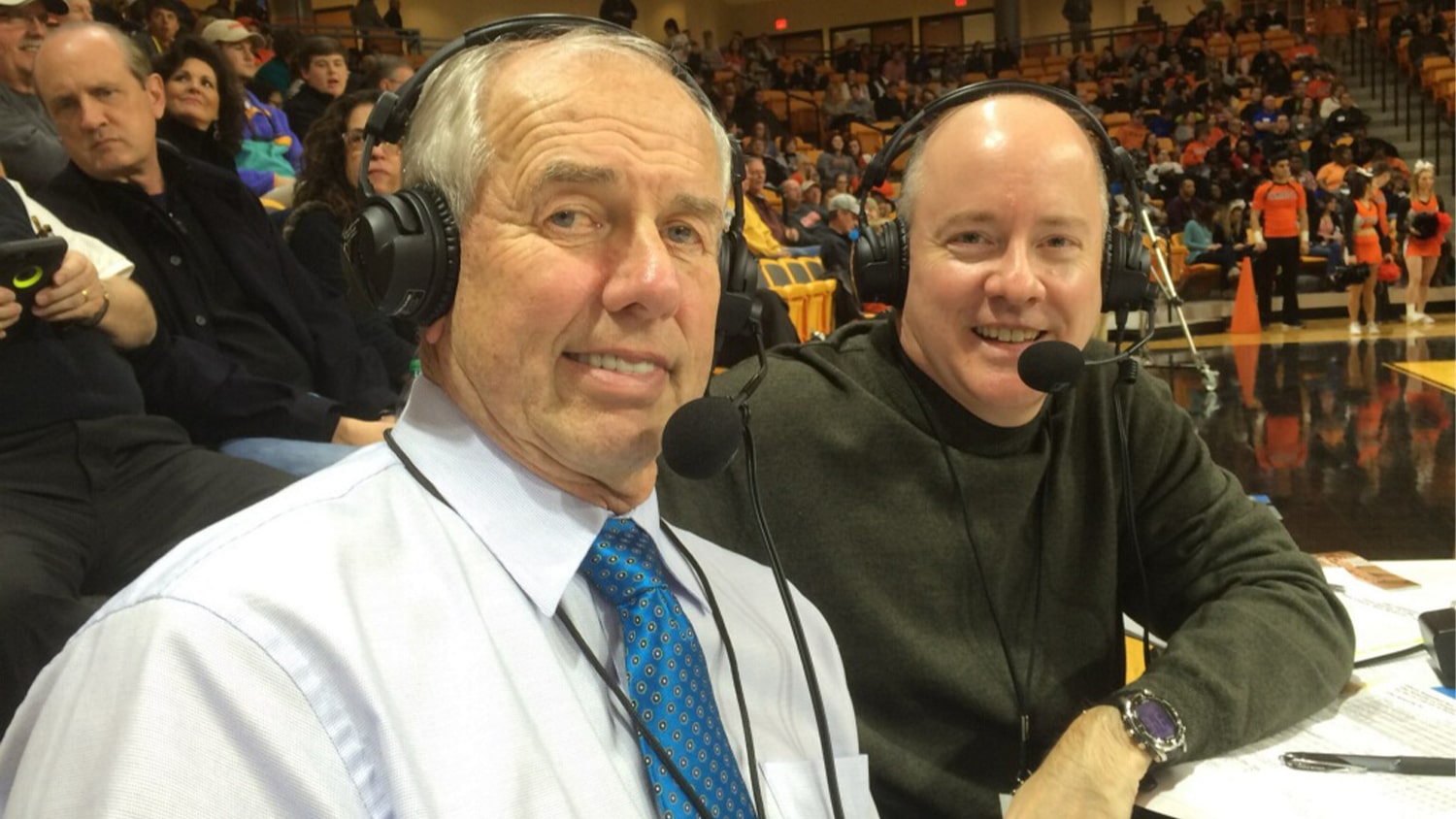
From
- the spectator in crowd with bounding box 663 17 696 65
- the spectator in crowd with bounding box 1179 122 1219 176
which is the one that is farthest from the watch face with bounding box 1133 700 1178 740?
the spectator in crowd with bounding box 663 17 696 65

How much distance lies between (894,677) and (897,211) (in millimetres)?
642

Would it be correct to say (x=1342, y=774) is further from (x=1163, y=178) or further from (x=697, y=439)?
(x=1163, y=178)

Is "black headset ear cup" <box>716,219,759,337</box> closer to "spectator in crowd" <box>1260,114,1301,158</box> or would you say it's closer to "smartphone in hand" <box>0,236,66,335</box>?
"smartphone in hand" <box>0,236,66,335</box>

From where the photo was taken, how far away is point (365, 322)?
2.84 metres

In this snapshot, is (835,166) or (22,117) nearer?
(22,117)

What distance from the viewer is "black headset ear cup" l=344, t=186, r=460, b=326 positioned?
911 mm

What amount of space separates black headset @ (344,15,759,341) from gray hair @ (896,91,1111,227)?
57cm

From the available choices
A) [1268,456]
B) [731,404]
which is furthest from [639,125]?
[1268,456]

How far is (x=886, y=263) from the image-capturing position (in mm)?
1569

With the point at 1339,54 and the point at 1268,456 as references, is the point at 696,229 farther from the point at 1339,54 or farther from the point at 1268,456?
the point at 1339,54

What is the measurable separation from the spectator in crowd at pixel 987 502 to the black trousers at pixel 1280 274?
10.4 m

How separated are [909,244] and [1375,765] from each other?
2.72 feet

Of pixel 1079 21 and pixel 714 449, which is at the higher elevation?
pixel 1079 21

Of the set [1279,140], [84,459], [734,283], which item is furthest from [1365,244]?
[84,459]
